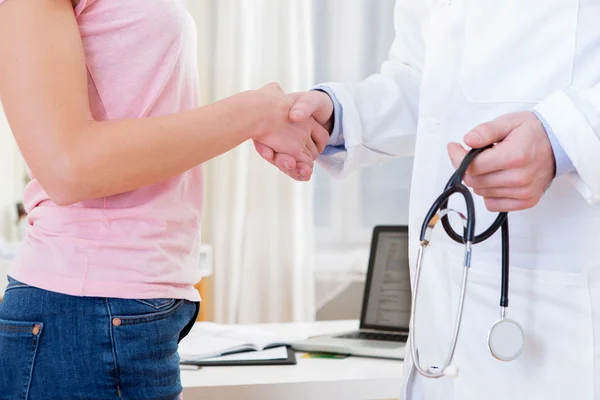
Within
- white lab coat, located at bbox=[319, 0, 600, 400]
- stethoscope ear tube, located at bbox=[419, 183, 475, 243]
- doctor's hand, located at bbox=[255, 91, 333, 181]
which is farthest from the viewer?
doctor's hand, located at bbox=[255, 91, 333, 181]

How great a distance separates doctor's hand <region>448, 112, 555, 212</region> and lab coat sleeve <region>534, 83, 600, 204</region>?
17 mm

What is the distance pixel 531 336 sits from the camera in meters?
0.95

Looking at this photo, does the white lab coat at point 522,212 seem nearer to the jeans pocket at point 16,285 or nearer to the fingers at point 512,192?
the fingers at point 512,192

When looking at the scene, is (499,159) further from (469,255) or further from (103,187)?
(103,187)

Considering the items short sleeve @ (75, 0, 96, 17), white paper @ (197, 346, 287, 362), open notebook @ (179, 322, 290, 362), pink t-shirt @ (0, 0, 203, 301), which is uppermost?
short sleeve @ (75, 0, 96, 17)

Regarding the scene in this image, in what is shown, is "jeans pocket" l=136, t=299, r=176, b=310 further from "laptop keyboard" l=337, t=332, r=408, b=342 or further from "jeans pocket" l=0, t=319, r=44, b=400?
"laptop keyboard" l=337, t=332, r=408, b=342

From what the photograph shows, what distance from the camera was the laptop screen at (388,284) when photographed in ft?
5.35

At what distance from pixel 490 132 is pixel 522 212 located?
0.54 ft

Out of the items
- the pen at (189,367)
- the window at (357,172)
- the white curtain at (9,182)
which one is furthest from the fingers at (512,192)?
the white curtain at (9,182)

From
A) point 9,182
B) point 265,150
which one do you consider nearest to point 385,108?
point 265,150

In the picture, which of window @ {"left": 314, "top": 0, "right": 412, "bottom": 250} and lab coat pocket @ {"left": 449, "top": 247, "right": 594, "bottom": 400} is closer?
lab coat pocket @ {"left": 449, "top": 247, "right": 594, "bottom": 400}

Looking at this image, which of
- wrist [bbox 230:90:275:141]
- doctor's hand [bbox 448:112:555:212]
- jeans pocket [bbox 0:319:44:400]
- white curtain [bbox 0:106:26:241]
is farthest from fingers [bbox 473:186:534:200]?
white curtain [bbox 0:106:26:241]

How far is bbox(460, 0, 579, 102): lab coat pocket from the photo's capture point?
3.13 ft

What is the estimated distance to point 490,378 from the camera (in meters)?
0.99
